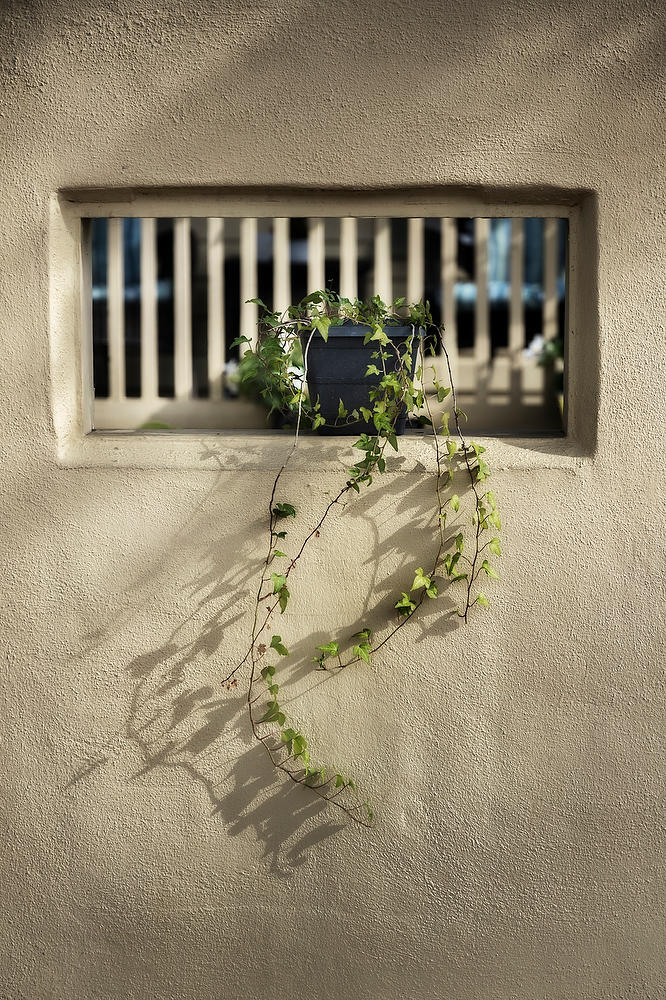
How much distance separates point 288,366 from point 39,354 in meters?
0.65

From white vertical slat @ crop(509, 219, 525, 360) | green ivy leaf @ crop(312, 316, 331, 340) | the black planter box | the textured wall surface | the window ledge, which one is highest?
white vertical slat @ crop(509, 219, 525, 360)

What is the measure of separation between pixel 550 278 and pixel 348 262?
1.94 feet

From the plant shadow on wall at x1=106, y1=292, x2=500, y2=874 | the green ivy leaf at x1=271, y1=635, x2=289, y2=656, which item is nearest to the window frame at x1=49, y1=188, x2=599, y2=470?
the plant shadow on wall at x1=106, y1=292, x2=500, y2=874

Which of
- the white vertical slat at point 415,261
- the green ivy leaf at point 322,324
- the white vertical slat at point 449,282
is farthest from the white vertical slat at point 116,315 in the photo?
the white vertical slat at point 449,282

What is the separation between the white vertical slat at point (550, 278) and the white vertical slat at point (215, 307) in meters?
0.95

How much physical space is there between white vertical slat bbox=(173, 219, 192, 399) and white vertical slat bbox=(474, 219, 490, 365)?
86 centimetres

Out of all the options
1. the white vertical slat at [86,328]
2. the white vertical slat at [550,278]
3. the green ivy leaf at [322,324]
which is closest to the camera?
the green ivy leaf at [322,324]

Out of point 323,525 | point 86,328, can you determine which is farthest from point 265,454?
point 86,328

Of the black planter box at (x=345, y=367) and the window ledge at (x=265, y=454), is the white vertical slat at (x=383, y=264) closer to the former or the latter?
the black planter box at (x=345, y=367)

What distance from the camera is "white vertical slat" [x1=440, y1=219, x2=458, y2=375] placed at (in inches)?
85.0

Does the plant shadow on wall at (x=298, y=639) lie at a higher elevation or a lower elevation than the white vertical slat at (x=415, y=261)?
lower

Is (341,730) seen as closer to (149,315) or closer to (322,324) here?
(322,324)

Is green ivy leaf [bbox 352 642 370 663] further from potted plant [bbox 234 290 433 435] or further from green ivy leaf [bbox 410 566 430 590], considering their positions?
potted plant [bbox 234 290 433 435]

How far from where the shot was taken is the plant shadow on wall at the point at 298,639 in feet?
6.37
